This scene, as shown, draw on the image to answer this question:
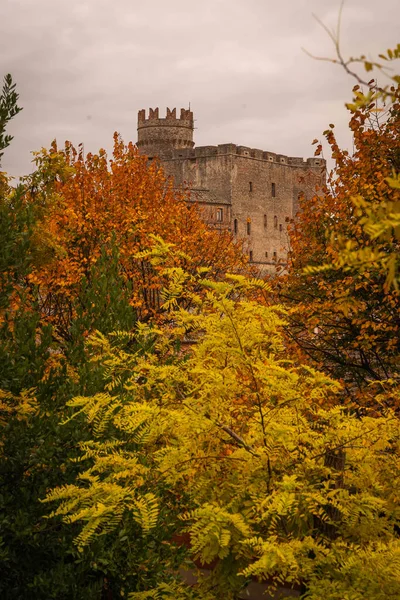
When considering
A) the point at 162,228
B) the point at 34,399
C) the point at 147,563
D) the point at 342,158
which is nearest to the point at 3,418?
the point at 34,399

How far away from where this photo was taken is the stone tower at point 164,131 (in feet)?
341

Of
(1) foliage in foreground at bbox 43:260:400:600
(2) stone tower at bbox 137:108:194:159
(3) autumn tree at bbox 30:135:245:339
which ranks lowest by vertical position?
(1) foliage in foreground at bbox 43:260:400:600

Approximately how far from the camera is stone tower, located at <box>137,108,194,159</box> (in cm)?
10381

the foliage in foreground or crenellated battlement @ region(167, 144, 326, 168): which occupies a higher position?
crenellated battlement @ region(167, 144, 326, 168)

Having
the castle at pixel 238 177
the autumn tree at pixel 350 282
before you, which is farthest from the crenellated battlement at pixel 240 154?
the autumn tree at pixel 350 282

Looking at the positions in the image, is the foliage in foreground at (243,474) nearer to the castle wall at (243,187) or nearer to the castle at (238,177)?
the castle at (238,177)

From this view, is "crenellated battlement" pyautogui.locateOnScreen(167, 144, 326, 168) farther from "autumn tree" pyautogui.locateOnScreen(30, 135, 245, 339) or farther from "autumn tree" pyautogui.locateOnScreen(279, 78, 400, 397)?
"autumn tree" pyautogui.locateOnScreen(279, 78, 400, 397)

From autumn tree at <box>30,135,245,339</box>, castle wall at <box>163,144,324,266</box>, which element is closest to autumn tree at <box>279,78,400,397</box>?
autumn tree at <box>30,135,245,339</box>

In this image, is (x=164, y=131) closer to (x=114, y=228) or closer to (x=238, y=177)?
(x=238, y=177)

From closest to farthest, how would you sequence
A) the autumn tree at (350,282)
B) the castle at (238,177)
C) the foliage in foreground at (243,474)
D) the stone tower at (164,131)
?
the foliage in foreground at (243,474), the autumn tree at (350,282), the castle at (238,177), the stone tower at (164,131)

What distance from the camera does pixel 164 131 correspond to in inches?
4102

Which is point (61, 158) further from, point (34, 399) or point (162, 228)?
point (162, 228)

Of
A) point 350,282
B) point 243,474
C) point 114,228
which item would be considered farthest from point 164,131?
point 243,474

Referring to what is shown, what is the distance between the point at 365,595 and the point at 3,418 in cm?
474
